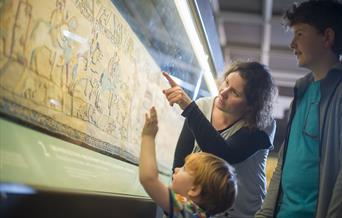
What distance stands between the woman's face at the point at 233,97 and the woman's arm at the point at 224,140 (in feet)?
0.31

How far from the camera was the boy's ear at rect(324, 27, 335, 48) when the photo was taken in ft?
5.11

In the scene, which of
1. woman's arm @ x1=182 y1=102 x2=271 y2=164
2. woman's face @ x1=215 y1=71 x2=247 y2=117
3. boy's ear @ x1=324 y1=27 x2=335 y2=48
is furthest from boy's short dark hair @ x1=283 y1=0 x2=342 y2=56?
woman's arm @ x1=182 y1=102 x2=271 y2=164

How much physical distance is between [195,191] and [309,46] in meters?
0.76

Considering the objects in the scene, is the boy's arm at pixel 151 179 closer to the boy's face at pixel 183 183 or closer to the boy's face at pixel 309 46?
the boy's face at pixel 183 183

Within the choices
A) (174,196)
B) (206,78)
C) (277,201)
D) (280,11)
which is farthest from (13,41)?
(280,11)

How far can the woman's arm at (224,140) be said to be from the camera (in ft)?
4.36

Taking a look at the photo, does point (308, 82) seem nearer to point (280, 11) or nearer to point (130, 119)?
point (130, 119)

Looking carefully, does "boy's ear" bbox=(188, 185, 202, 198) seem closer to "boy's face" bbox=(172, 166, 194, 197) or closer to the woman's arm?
"boy's face" bbox=(172, 166, 194, 197)

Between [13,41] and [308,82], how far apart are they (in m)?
1.25

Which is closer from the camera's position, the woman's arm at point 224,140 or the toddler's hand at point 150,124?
the toddler's hand at point 150,124

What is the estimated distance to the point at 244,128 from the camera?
1478mm

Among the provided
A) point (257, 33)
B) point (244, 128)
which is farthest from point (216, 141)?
point (257, 33)

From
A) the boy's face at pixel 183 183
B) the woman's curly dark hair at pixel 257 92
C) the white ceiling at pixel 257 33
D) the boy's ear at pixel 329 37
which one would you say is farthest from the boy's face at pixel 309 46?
the white ceiling at pixel 257 33

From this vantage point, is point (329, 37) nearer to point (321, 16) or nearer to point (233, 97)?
point (321, 16)
